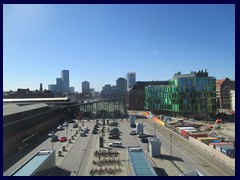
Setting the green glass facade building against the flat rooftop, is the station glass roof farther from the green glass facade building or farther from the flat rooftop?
the green glass facade building

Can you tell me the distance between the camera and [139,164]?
11227mm

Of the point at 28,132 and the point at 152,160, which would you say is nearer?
the point at 152,160

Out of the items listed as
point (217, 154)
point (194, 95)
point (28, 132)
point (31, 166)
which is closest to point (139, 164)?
point (31, 166)

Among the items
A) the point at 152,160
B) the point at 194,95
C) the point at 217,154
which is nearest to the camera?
the point at 152,160

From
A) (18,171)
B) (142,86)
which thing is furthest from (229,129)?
(142,86)

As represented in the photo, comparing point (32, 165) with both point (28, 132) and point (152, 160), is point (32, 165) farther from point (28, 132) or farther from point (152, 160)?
point (28, 132)

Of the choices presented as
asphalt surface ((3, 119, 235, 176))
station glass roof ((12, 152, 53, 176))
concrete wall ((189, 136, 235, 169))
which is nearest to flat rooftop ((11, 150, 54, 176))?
station glass roof ((12, 152, 53, 176))

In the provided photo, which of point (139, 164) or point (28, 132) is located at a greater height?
point (28, 132)

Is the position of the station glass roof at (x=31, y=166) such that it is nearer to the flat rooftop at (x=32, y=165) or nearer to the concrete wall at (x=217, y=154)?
A: the flat rooftop at (x=32, y=165)

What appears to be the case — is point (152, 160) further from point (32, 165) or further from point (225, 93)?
point (225, 93)

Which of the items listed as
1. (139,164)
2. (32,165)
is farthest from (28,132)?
(139,164)

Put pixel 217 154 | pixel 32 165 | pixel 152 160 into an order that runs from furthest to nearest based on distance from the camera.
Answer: pixel 217 154 → pixel 152 160 → pixel 32 165

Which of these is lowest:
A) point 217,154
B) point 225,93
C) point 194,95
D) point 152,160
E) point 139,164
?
point 152,160

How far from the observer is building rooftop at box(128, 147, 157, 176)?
1021 cm
